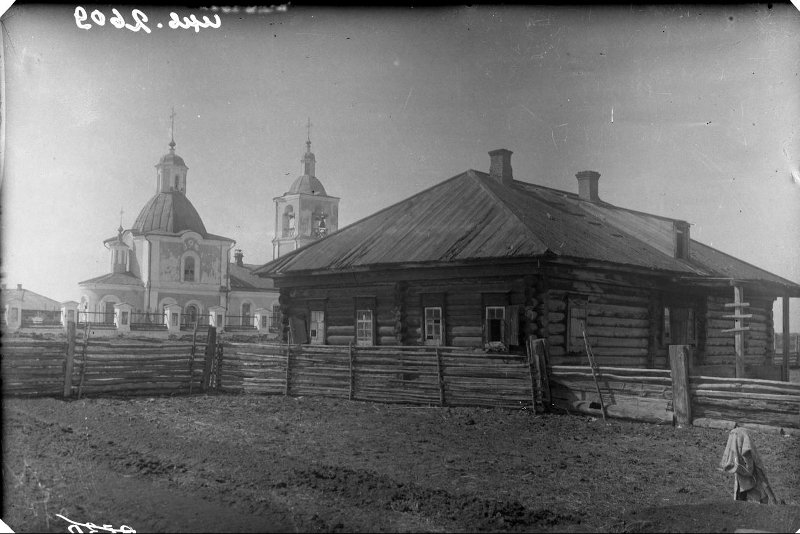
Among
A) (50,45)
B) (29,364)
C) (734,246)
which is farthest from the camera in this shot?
(29,364)

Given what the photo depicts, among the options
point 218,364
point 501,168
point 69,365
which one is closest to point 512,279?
point 501,168

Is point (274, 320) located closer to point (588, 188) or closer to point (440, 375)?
point (588, 188)

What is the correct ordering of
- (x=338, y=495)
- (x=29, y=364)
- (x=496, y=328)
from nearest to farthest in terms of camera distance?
1. (x=338, y=495)
2. (x=29, y=364)
3. (x=496, y=328)

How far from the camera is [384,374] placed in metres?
14.8

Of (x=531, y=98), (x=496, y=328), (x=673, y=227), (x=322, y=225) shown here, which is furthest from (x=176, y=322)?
(x=531, y=98)

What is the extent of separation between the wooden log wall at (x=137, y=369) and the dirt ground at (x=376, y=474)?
230 cm

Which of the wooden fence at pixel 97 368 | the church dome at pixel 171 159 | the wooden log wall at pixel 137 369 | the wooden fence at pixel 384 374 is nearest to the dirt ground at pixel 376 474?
the wooden fence at pixel 384 374

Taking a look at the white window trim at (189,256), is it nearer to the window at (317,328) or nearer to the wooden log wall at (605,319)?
the window at (317,328)

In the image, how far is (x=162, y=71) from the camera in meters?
9.59

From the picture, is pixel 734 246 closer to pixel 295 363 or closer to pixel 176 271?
pixel 295 363

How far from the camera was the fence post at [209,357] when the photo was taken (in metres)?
16.4

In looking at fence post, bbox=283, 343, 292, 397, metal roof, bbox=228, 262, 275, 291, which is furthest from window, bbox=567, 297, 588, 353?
metal roof, bbox=228, 262, 275, 291

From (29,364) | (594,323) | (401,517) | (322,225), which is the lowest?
(401,517)

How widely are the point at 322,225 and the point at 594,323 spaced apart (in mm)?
7230
